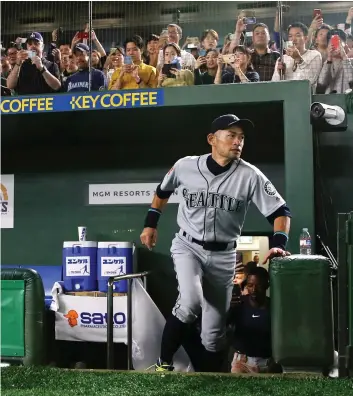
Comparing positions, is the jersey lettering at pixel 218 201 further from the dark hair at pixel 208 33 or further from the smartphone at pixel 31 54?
the smartphone at pixel 31 54

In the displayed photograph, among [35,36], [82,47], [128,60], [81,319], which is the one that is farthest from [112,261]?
[35,36]

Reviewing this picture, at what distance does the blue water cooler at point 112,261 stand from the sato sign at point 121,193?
82 centimetres

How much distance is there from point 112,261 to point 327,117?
258 centimetres

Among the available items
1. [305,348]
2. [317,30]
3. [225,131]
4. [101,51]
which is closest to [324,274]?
[305,348]

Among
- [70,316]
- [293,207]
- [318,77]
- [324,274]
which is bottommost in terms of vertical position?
[70,316]

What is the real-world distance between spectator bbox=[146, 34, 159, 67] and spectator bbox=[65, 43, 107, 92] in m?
0.54

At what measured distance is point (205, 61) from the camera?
6105mm

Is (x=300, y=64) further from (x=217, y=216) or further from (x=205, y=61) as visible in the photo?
(x=217, y=216)

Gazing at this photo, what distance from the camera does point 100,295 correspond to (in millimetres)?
5762

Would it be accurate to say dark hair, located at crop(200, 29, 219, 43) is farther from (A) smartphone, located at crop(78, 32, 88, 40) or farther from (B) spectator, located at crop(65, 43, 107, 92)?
(A) smartphone, located at crop(78, 32, 88, 40)

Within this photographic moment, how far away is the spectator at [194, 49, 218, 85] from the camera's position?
A: 6086mm

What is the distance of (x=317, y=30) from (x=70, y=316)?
3899 millimetres

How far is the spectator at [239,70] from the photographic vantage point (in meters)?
5.90

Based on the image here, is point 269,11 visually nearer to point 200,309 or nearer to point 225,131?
point 225,131
